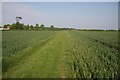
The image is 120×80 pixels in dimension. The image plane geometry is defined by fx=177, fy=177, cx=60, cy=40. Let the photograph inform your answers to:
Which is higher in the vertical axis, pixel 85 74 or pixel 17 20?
pixel 17 20

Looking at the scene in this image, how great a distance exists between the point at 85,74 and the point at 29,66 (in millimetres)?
3975

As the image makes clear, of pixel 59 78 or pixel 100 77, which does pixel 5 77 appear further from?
pixel 100 77

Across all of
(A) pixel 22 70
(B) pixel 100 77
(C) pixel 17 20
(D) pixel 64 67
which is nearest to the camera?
(B) pixel 100 77

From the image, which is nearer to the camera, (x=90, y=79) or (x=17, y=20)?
(x=90, y=79)

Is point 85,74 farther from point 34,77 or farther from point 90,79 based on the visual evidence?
point 34,77

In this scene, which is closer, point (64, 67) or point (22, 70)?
point (22, 70)

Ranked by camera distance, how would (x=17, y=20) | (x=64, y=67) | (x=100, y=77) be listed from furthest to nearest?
(x=17, y=20) → (x=64, y=67) → (x=100, y=77)

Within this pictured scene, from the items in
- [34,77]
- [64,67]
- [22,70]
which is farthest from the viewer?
[64,67]

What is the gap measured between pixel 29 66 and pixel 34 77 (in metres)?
2.47

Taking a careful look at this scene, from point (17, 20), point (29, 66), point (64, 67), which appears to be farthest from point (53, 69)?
point (17, 20)

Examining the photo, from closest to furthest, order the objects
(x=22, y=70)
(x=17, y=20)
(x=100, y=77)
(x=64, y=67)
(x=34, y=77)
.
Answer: (x=100, y=77)
(x=34, y=77)
(x=22, y=70)
(x=64, y=67)
(x=17, y=20)

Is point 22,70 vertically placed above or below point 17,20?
below

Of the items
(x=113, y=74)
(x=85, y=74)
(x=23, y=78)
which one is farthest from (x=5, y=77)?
(x=113, y=74)

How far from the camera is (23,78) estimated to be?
28.6ft
